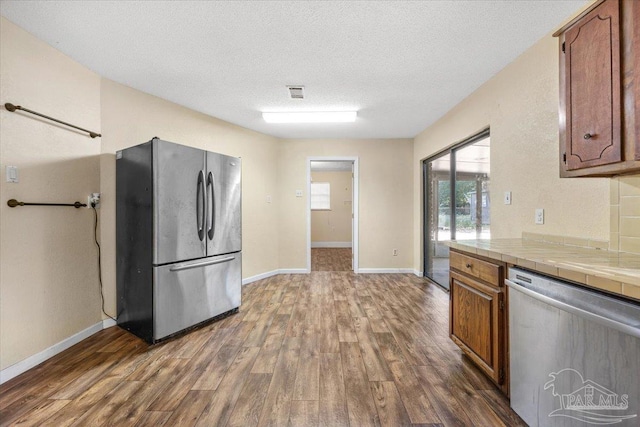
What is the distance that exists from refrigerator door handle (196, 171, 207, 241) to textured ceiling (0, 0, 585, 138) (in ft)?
3.33

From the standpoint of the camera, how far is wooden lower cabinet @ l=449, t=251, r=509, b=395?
1.62 metres

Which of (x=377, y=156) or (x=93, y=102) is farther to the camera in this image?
(x=377, y=156)

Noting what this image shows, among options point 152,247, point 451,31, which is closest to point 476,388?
point 451,31

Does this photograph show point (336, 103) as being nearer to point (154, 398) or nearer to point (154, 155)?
point (154, 155)

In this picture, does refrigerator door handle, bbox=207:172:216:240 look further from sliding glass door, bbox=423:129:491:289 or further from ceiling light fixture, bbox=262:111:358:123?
sliding glass door, bbox=423:129:491:289

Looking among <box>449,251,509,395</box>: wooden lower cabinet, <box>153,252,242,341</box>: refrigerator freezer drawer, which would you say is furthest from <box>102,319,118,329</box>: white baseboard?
<box>449,251,509,395</box>: wooden lower cabinet

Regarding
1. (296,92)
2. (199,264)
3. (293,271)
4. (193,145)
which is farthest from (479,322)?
(193,145)

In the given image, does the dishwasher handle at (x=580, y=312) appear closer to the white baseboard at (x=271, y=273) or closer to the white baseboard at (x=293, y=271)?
the white baseboard at (x=271, y=273)

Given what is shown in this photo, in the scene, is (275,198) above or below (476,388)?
above

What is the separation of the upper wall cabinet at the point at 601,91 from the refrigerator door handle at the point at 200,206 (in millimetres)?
2780

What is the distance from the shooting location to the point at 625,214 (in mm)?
1528

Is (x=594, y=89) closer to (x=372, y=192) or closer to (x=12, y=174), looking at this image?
(x=372, y=192)

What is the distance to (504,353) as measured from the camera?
1602 mm

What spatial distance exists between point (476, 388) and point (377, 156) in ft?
12.5
